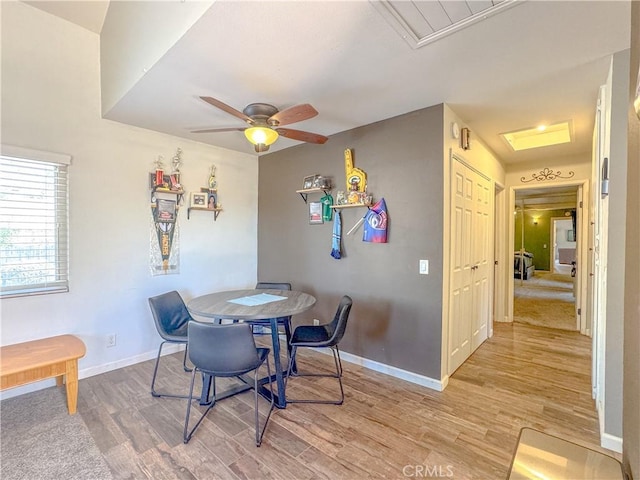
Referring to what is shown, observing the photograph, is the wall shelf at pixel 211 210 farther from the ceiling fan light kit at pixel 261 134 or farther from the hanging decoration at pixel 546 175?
the hanging decoration at pixel 546 175

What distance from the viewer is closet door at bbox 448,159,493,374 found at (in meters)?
2.83

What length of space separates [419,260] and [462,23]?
5.70 feet

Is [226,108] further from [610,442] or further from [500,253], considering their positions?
[500,253]

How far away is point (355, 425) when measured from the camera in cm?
210

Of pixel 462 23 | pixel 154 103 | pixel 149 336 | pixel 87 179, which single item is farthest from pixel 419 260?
pixel 87 179

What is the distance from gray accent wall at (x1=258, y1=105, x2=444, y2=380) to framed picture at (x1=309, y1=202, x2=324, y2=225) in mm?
74

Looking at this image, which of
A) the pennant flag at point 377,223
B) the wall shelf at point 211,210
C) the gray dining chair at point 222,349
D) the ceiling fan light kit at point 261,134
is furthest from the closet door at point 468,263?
the wall shelf at point 211,210

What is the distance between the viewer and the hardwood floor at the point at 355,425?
173cm

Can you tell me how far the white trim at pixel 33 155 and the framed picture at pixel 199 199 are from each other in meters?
1.14

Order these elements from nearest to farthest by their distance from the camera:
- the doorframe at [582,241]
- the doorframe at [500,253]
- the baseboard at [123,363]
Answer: the baseboard at [123,363], the doorframe at [582,241], the doorframe at [500,253]

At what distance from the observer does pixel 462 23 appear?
1605mm

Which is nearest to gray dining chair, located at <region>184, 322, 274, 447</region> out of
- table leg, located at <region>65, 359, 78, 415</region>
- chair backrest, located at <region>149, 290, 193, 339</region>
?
chair backrest, located at <region>149, 290, 193, 339</region>

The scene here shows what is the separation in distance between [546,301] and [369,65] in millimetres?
6323

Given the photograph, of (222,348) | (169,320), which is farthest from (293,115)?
(169,320)
